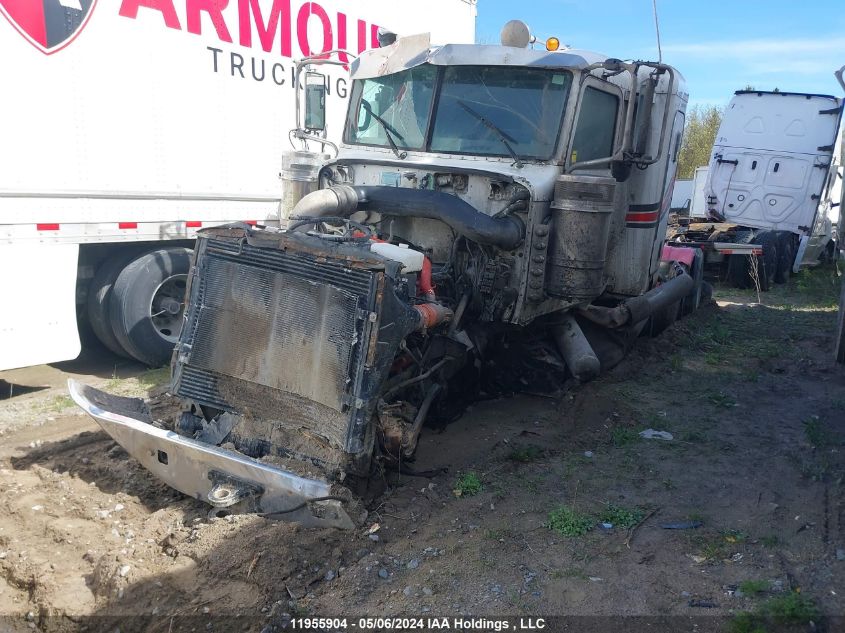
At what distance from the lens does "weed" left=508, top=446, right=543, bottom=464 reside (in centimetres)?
480

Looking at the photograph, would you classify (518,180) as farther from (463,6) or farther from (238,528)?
(463,6)

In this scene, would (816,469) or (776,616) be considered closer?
(776,616)

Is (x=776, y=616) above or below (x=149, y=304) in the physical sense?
below

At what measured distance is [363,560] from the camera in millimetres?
3521

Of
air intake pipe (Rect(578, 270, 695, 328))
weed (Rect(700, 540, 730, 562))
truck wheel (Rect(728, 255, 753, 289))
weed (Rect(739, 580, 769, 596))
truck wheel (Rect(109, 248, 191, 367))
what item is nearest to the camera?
weed (Rect(739, 580, 769, 596))

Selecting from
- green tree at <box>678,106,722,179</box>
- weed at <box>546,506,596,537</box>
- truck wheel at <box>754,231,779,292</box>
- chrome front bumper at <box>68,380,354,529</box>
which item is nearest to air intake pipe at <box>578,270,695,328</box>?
weed at <box>546,506,596,537</box>

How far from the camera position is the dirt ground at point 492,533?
3.18 metres

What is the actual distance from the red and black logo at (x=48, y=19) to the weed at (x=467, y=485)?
15.6 feet

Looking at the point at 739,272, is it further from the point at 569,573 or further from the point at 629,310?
the point at 569,573

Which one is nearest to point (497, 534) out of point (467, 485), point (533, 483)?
point (467, 485)

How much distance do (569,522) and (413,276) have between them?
1701mm

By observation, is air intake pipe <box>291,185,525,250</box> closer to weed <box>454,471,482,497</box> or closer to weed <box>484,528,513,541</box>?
weed <box>454,471,482,497</box>

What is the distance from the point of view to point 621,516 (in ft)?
13.0

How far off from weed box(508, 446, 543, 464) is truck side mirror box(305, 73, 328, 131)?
11.1 feet
